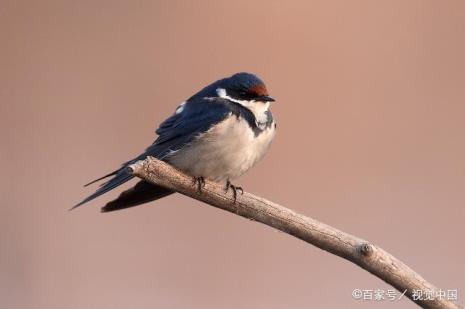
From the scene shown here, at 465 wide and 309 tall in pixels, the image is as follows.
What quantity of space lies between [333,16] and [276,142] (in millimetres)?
365

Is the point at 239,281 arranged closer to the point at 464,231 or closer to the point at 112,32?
the point at 464,231

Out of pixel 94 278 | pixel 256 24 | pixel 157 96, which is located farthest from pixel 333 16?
pixel 94 278

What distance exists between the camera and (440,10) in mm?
2238

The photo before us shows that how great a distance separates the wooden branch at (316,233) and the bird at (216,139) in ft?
0.46

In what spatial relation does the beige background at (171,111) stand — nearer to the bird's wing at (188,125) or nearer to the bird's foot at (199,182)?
the bird's wing at (188,125)

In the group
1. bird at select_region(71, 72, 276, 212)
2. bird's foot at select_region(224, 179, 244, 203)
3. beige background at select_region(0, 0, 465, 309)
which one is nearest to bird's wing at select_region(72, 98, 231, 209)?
bird at select_region(71, 72, 276, 212)

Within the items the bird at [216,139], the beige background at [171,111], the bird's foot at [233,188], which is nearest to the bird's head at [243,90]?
the bird at [216,139]

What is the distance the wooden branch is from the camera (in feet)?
3.87

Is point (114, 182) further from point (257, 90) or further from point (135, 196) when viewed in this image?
point (257, 90)

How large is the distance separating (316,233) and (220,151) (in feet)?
1.03

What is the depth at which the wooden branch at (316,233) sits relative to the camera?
1.18 metres

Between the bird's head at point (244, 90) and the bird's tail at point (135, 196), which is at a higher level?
the bird's head at point (244, 90)

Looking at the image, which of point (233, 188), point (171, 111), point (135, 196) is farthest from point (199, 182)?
point (171, 111)

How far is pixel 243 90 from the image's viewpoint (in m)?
1.55
